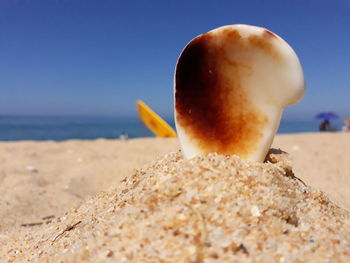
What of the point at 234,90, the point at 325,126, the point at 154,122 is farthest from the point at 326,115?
the point at 234,90

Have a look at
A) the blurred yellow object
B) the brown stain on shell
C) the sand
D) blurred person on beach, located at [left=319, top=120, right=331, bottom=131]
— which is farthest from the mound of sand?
blurred person on beach, located at [left=319, top=120, right=331, bottom=131]

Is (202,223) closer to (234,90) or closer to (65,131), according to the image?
(234,90)

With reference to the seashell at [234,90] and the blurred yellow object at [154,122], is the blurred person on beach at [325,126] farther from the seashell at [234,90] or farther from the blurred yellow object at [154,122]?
the seashell at [234,90]

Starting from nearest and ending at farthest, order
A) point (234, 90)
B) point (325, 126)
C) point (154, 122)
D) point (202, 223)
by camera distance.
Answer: point (202, 223) < point (234, 90) < point (154, 122) < point (325, 126)

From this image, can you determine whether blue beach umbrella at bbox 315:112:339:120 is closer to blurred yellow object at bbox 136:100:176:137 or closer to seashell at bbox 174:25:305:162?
blurred yellow object at bbox 136:100:176:137

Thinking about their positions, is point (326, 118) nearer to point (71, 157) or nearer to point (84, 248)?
point (71, 157)
